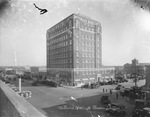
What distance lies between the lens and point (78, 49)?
3553 centimetres

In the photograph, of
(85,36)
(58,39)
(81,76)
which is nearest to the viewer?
(81,76)

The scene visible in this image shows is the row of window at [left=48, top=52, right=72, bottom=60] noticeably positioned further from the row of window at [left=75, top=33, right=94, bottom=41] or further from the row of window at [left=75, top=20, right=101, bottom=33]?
the row of window at [left=75, top=20, right=101, bottom=33]

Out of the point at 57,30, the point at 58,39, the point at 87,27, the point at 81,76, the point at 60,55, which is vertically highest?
the point at 57,30

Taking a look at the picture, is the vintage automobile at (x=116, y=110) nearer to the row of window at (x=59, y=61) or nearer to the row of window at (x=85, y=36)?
the row of window at (x=59, y=61)

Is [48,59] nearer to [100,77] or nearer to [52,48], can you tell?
[52,48]

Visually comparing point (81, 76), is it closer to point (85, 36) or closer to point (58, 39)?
point (85, 36)

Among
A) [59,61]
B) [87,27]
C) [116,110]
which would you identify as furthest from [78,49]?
[116,110]

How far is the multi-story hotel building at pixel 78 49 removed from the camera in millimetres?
34750

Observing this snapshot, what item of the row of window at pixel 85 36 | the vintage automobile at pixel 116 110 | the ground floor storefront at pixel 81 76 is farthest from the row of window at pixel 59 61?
the vintage automobile at pixel 116 110

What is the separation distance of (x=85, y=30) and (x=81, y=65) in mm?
10055

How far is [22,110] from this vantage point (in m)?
4.24

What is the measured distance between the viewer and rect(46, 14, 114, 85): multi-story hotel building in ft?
114

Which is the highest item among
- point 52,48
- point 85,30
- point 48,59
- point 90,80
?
point 85,30

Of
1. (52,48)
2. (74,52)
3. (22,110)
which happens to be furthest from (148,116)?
(52,48)
